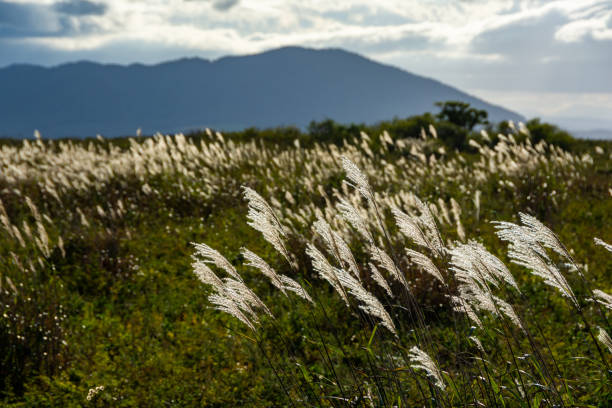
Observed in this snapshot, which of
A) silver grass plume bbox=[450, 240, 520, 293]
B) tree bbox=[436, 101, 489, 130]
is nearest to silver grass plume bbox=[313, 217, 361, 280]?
silver grass plume bbox=[450, 240, 520, 293]

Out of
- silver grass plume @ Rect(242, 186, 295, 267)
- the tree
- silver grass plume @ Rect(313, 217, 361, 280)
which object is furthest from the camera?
the tree

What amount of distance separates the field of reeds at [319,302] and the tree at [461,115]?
13.1m

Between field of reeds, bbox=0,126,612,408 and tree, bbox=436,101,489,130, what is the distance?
13095 mm

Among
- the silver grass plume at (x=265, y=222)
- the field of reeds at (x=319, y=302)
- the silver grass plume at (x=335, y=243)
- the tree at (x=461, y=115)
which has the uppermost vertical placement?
the tree at (x=461, y=115)

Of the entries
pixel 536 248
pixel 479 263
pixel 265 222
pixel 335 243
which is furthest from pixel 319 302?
pixel 536 248

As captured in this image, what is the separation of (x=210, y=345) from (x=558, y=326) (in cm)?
425

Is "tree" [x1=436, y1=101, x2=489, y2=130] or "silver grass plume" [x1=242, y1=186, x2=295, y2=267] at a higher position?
"tree" [x1=436, y1=101, x2=489, y2=130]

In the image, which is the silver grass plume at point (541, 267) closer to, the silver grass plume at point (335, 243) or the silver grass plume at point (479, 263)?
the silver grass plume at point (479, 263)

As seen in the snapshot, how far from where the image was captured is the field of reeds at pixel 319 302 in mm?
2365

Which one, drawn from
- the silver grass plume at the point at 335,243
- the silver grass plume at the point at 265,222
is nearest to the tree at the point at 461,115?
the silver grass plume at the point at 335,243

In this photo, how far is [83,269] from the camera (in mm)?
Answer: 7234

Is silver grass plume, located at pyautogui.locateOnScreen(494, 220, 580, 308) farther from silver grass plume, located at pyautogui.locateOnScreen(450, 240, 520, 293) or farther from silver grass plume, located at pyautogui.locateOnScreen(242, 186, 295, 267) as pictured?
silver grass plume, located at pyautogui.locateOnScreen(242, 186, 295, 267)

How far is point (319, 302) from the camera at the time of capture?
333 cm

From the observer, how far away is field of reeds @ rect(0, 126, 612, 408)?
2.37 meters
